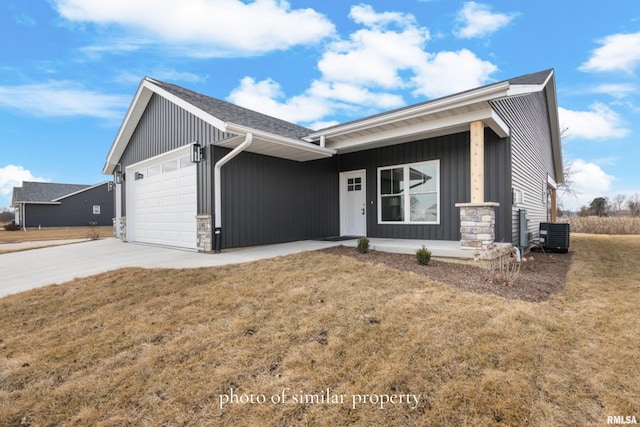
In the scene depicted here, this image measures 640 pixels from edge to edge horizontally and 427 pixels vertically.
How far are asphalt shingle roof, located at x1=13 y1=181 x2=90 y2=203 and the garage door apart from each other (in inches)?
993

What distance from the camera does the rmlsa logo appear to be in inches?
68.2

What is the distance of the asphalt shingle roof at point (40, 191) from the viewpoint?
2676cm

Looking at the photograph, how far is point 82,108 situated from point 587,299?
61.7 feet

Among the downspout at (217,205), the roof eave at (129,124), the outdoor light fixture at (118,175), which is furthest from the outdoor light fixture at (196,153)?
the outdoor light fixture at (118,175)

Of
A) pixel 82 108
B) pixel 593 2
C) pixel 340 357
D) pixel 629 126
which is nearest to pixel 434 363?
pixel 340 357

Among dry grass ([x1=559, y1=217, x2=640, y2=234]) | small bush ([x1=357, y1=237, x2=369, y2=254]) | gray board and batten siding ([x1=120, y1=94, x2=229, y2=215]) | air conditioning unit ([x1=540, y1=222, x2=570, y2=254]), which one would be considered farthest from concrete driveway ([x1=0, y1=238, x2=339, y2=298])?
dry grass ([x1=559, y1=217, x2=640, y2=234])

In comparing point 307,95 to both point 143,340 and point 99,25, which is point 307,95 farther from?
point 143,340

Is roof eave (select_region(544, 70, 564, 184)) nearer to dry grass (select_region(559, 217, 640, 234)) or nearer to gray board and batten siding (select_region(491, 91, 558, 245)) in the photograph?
gray board and batten siding (select_region(491, 91, 558, 245))

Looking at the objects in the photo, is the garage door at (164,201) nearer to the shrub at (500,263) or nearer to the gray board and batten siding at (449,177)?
the gray board and batten siding at (449,177)

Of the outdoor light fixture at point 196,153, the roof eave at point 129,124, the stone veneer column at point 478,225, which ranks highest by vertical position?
the roof eave at point 129,124

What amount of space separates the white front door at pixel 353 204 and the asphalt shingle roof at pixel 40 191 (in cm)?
3116

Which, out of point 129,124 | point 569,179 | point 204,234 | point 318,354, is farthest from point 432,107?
point 569,179

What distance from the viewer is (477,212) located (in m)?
5.45

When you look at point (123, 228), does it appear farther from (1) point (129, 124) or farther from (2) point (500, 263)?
(2) point (500, 263)
